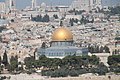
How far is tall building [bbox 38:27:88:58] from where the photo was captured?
179 ft

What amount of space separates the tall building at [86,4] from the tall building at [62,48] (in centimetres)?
6426

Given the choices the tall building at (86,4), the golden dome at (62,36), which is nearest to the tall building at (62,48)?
the golden dome at (62,36)

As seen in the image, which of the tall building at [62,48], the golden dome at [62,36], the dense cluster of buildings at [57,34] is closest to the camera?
the tall building at [62,48]

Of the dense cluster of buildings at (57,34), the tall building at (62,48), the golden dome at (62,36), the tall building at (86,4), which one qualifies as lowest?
the tall building at (86,4)

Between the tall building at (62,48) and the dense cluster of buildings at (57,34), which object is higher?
the tall building at (62,48)

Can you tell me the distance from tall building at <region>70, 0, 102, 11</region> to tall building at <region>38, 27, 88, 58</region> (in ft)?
211

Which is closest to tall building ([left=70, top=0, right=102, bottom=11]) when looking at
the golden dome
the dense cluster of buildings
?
the dense cluster of buildings

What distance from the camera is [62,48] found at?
54781 millimetres

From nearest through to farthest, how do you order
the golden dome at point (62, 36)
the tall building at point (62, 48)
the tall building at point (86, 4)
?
the tall building at point (62, 48)
the golden dome at point (62, 36)
the tall building at point (86, 4)

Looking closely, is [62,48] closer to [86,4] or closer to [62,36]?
[62,36]

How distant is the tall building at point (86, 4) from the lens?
12291 cm

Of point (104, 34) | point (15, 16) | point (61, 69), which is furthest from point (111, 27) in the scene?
point (61, 69)

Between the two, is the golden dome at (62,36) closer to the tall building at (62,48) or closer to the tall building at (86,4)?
the tall building at (62,48)

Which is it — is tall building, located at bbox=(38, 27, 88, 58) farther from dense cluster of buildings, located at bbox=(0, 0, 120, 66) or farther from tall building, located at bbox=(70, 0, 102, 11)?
tall building, located at bbox=(70, 0, 102, 11)
